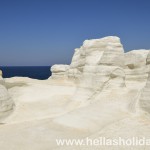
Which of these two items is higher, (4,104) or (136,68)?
(136,68)

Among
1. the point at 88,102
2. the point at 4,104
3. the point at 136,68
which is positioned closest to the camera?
the point at 4,104

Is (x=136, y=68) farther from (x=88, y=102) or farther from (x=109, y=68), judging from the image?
(x=88, y=102)

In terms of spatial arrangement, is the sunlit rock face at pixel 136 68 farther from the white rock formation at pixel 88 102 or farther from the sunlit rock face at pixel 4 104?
Answer: the sunlit rock face at pixel 4 104

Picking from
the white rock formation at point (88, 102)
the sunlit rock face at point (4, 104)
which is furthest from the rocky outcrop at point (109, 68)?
the sunlit rock face at point (4, 104)

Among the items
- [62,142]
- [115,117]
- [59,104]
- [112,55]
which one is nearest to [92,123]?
[115,117]

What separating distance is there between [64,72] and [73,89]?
297 inches

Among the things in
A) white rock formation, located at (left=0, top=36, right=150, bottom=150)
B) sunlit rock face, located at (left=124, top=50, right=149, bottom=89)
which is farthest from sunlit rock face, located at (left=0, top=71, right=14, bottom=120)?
sunlit rock face, located at (left=124, top=50, right=149, bottom=89)

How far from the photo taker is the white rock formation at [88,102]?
570 inches

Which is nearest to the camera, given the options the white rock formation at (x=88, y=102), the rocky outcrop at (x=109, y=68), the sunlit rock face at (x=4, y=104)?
the white rock formation at (x=88, y=102)

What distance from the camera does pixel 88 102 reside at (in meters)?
23.5

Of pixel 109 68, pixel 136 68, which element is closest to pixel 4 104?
pixel 109 68

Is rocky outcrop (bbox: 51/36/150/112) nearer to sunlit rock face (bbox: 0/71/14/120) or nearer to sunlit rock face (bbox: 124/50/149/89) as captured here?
sunlit rock face (bbox: 124/50/149/89)

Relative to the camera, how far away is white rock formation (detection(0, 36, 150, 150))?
1448cm

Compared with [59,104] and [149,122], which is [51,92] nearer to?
[59,104]
